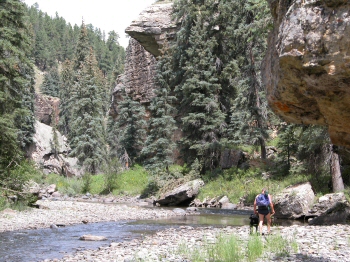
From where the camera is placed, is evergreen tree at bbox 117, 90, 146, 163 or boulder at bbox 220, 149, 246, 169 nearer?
boulder at bbox 220, 149, 246, 169

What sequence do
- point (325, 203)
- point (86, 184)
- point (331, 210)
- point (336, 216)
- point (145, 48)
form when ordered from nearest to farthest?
point (336, 216)
point (331, 210)
point (325, 203)
point (86, 184)
point (145, 48)

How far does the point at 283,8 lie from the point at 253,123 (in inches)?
975

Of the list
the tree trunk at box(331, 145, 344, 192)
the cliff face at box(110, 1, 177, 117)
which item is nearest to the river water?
the tree trunk at box(331, 145, 344, 192)

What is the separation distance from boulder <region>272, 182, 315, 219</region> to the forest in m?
1.59

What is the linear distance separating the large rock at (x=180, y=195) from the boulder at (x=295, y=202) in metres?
10.2

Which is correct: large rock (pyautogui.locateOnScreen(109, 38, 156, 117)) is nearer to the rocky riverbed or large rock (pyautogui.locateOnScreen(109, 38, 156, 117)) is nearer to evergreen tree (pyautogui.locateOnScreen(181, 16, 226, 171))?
evergreen tree (pyautogui.locateOnScreen(181, 16, 226, 171))

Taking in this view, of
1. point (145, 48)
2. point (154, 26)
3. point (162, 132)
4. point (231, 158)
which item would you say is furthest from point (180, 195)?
point (145, 48)

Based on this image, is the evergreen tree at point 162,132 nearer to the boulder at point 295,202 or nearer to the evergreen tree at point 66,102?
the boulder at point 295,202

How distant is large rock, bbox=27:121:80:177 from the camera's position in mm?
47500

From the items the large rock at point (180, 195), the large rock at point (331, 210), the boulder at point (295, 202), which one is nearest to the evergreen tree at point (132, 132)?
the large rock at point (180, 195)

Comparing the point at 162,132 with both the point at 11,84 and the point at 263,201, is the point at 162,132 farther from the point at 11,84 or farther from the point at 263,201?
the point at 263,201

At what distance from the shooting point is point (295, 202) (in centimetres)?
1755

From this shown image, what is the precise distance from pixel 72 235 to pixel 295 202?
10.1 metres

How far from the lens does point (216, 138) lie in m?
32.0
